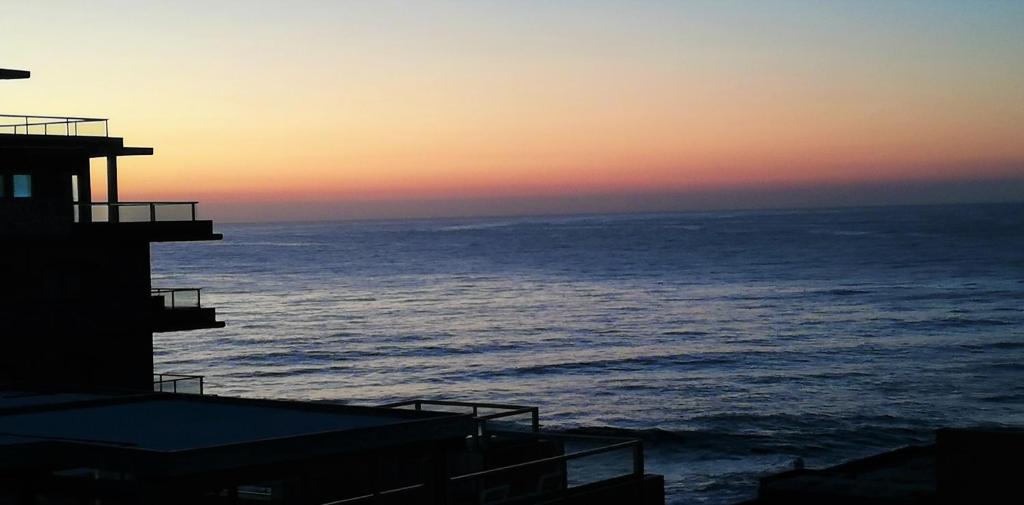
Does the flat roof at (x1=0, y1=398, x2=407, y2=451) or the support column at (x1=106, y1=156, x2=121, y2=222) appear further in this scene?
the support column at (x1=106, y1=156, x2=121, y2=222)

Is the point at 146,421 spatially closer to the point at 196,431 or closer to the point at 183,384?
the point at 196,431

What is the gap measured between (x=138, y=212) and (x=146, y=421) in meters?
19.3

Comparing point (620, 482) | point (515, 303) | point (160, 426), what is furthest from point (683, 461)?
point (515, 303)

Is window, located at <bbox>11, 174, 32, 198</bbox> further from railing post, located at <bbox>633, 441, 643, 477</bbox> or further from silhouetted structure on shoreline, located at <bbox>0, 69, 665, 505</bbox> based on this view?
railing post, located at <bbox>633, 441, 643, 477</bbox>

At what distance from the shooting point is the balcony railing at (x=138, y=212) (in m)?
36.7

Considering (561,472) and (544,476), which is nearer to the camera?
(544,476)

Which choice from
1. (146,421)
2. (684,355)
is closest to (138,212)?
(146,421)

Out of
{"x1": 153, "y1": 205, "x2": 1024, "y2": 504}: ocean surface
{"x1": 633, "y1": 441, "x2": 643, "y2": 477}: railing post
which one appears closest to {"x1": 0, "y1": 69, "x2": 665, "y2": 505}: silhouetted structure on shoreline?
{"x1": 633, "y1": 441, "x2": 643, "y2": 477}: railing post

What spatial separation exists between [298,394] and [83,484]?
5488 cm

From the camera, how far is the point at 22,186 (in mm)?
36094

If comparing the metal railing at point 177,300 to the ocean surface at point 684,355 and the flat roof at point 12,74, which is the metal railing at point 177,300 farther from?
the ocean surface at point 684,355

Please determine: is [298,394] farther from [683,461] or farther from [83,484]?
[83,484]

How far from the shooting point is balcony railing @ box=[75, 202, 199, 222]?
3666 cm

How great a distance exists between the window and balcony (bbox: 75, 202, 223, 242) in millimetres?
1390
